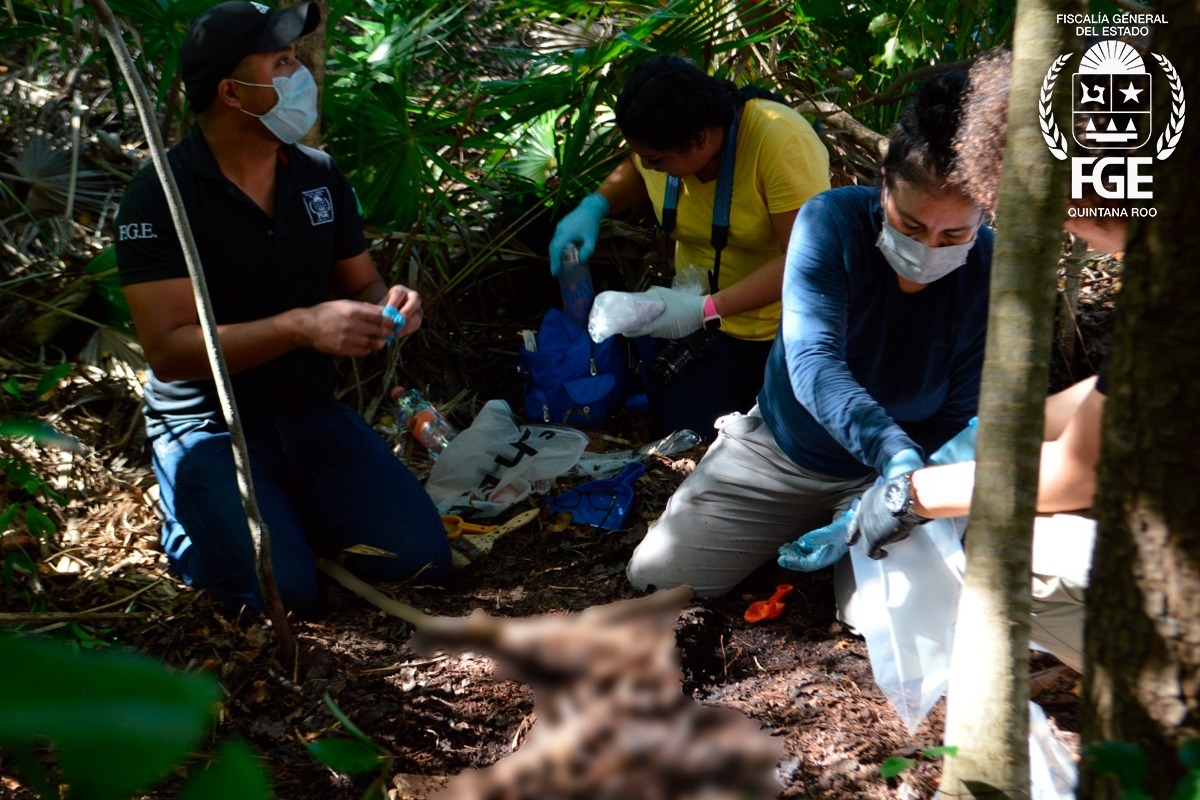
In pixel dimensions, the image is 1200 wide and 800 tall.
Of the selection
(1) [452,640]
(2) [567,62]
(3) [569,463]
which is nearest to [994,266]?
(1) [452,640]

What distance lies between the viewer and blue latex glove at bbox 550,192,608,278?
3479 millimetres

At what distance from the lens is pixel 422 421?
326 centimetres

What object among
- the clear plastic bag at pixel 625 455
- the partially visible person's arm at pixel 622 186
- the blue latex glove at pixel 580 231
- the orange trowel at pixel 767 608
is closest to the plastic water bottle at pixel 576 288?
the blue latex glove at pixel 580 231

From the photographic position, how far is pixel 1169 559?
2.46 ft

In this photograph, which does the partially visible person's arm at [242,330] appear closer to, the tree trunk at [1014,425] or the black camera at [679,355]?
the black camera at [679,355]

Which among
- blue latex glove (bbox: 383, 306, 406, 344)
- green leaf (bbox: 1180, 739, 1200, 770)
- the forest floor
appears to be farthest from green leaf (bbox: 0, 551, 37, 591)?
green leaf (bbox: 1180, 739, 1200, 770)

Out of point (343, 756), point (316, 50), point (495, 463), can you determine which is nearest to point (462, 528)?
point (495, 463)

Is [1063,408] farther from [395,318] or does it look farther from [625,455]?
[625,455]

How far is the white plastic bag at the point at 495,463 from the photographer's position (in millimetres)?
3023

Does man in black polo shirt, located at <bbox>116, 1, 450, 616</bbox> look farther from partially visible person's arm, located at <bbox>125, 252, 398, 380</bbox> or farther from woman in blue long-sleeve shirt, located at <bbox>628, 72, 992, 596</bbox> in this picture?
woman in blue long-sleeve shirt, located at <bbox>628, 72, 992, 596</bbox>

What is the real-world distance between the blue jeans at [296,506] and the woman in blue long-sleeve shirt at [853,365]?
61 centimetres

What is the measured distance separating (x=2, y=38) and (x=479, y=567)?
2.01 meters

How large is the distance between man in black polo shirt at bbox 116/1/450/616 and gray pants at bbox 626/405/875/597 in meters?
0.58

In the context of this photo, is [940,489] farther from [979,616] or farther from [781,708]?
[979,616]
